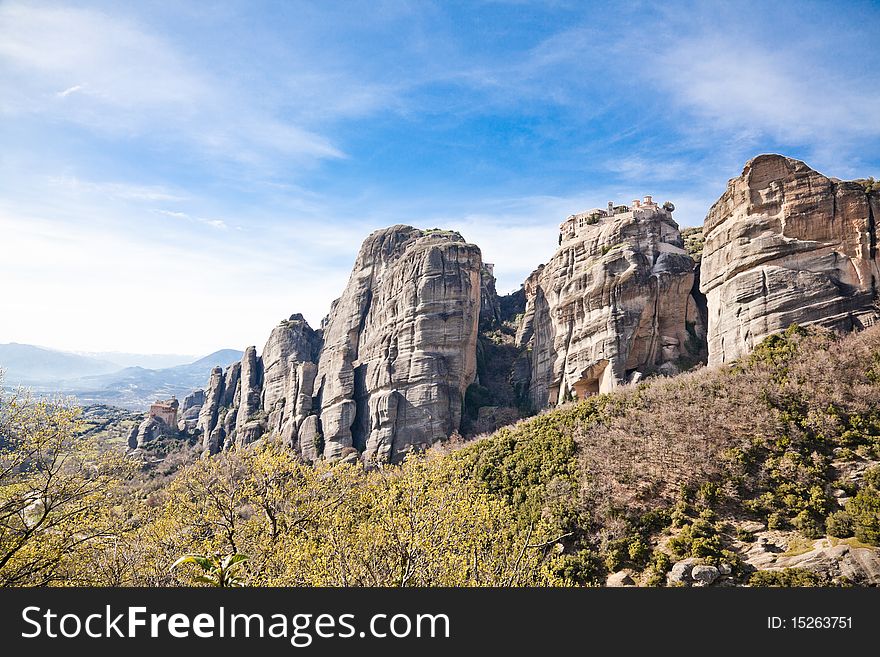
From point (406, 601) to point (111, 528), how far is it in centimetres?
1503

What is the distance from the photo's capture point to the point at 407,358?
6956 cm

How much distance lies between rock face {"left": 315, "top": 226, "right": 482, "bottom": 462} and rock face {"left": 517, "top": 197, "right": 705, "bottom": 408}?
12.8 m

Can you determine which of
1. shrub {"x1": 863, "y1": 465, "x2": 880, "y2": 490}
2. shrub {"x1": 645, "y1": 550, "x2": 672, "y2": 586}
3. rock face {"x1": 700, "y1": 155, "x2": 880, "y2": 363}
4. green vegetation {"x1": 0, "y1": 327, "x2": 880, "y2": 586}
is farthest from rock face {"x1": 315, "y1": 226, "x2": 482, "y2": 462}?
shrub {"x1": 863, "y1": 465, "x2": 880, "y2": 490}

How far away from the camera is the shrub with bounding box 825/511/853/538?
72.9 ft

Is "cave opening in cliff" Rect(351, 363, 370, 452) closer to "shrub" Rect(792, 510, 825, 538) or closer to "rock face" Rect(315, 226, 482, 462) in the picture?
"rock face" Rect(315, 226, 482, 462)

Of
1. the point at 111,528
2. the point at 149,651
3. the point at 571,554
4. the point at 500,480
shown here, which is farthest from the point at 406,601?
the point at 500,480

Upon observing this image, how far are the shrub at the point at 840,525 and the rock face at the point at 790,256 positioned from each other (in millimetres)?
20230

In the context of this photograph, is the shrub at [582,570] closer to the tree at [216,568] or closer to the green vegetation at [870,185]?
the tree at [216,568]

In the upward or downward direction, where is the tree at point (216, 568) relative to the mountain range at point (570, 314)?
downward

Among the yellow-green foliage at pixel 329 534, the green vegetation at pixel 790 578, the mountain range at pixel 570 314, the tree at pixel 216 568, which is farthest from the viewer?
the mountain range at pixel 570 314

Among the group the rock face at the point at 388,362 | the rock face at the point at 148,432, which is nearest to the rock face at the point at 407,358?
the rock face at the point at 388,362

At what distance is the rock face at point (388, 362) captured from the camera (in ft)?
220

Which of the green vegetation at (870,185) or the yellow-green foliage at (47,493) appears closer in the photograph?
the yellow-green foliage at (47,493)

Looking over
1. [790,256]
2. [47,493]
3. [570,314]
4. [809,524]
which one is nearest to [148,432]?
[570,314]
